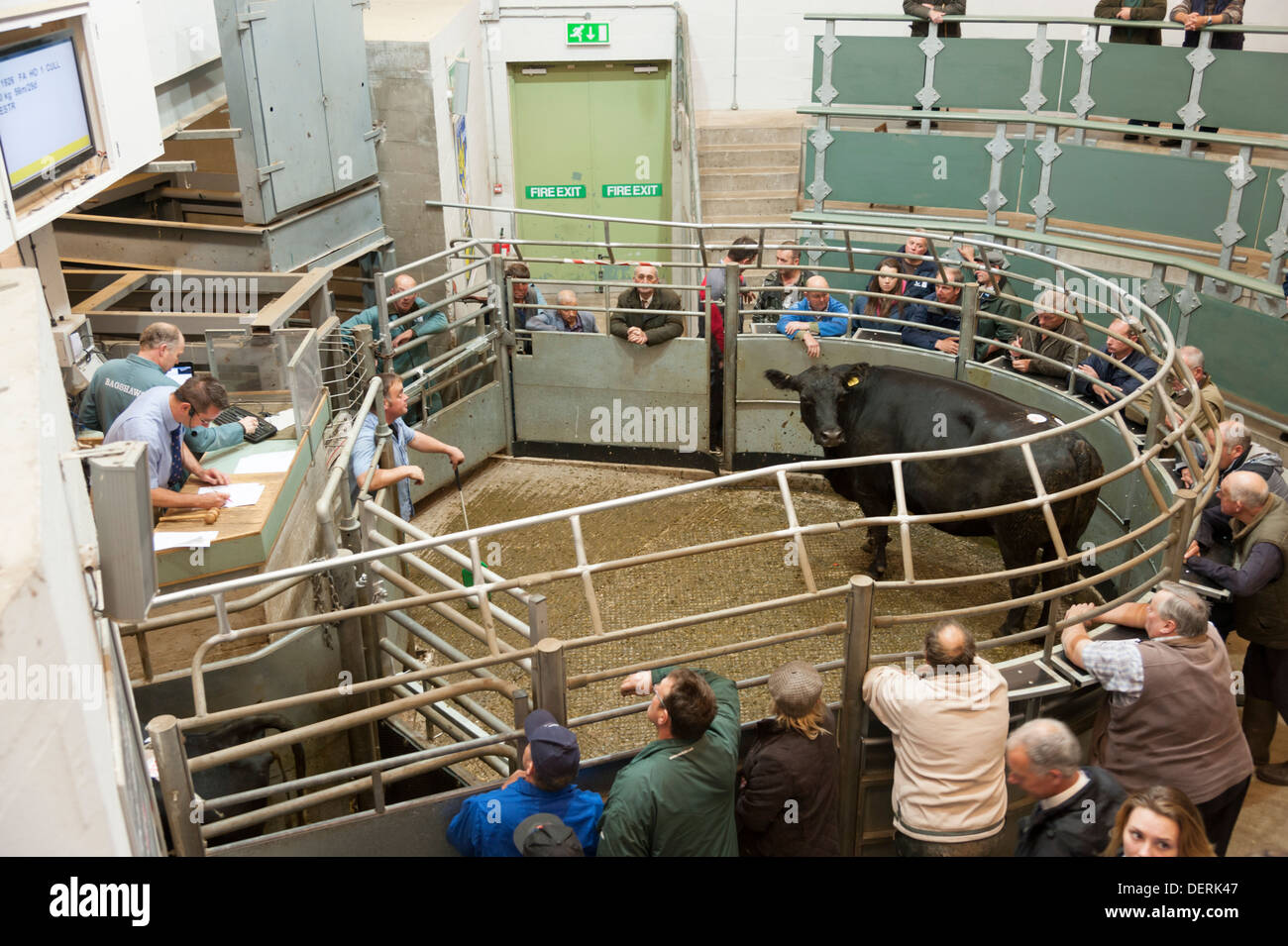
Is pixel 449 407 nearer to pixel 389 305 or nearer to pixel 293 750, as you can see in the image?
pixel 389 305

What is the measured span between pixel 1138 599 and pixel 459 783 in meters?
3.47

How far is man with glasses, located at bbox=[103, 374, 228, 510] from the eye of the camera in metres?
4.97

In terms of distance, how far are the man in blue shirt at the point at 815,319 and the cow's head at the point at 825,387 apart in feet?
3.38

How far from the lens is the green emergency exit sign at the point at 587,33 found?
1300cm

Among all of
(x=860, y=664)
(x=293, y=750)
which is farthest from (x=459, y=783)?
(x=860, y=664)

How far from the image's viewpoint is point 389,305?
8570 millimetres

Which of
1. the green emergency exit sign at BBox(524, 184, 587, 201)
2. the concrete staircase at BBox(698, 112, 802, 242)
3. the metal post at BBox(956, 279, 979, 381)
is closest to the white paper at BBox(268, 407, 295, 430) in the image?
the metal post at BBox(956, 279, 979, 381)

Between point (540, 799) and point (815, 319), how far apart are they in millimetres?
5887

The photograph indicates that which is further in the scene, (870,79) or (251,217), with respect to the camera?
(870,79)

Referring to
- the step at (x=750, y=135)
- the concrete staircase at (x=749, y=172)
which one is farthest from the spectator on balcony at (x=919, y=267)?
the step at (x=750, y=135)

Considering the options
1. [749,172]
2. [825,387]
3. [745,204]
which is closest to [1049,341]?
[825,387]

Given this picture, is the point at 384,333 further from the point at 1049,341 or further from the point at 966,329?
the point at 1049,341

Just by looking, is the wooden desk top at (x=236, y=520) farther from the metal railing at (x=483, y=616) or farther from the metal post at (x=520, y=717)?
the metal post at (x=520, y=717)

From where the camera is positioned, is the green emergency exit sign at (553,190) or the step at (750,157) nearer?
the step at (750,157)
